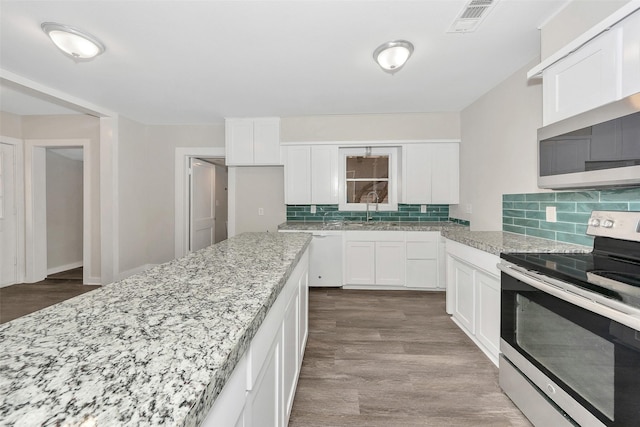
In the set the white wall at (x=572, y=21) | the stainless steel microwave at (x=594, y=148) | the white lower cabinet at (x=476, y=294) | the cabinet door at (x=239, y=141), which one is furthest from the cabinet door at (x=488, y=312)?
the cabinet door at (x=239, y=141)

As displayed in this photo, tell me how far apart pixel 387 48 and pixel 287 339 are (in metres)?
2.12

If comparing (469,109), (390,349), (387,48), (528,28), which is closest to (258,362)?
(390,349)

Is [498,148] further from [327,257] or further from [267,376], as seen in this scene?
[267,376]

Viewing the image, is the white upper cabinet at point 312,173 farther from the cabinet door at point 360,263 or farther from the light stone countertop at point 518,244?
the light stone countertop at point 518,244

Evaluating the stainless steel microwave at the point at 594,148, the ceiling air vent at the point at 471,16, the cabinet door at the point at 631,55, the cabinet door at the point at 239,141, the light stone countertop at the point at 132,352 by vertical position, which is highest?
the ceiling air vent at the point at 471,16

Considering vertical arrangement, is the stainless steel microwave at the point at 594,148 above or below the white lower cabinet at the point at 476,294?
above

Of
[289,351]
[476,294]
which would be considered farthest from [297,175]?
[289,351]

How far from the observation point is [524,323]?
152cm

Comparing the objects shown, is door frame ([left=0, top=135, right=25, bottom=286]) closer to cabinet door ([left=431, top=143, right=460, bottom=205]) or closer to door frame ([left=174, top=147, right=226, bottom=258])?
door frame ([left=174, top=147, right=226, bottom=258])

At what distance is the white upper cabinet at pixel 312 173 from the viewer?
397cm

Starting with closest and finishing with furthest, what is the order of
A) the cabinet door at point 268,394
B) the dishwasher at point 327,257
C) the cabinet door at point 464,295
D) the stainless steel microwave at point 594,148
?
the cabinet door at point 268,394 → the stainless steel microwave at point 594,148 → the cabinet door at point 464,295 → the dishwasher at point 327,257

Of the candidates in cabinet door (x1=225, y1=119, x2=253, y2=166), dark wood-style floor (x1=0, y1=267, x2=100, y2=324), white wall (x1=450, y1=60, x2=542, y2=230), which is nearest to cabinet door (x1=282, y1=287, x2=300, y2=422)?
white wall (x1=450, y1=60, x2=542, y2=230)

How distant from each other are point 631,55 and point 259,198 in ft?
12.7

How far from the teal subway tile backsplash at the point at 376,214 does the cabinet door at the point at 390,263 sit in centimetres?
65
